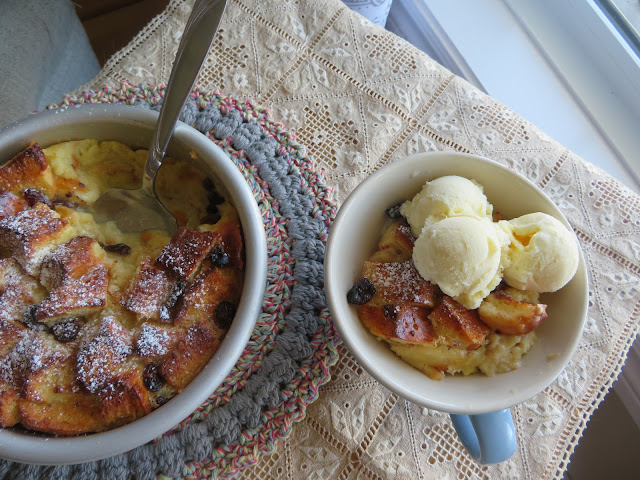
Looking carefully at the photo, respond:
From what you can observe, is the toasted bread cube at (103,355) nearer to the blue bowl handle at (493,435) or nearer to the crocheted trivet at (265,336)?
the crocheted trivet at (265,336)

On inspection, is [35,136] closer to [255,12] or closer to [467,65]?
[255,12]

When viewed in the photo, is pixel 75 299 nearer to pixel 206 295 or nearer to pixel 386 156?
pixel 206 295

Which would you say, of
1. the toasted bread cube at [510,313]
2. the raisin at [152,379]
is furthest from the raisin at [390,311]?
the raisin at [152,379]

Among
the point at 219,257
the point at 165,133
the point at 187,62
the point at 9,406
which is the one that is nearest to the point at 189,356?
the point at 219,257

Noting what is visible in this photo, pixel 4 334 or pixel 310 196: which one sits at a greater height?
pixel 310 196

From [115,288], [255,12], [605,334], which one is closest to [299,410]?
[115,288]

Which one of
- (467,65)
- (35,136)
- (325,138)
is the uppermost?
(467,65)

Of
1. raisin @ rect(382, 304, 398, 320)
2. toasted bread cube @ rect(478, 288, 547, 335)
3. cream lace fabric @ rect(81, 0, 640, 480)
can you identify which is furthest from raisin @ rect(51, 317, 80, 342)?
toasted bread cube @ rect(478, 288, 547, 335)
